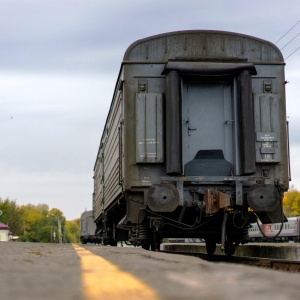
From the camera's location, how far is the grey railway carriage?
10000 mm

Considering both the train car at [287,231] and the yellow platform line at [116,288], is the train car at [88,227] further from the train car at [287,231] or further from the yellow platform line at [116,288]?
the yellow platform line at [116,288]

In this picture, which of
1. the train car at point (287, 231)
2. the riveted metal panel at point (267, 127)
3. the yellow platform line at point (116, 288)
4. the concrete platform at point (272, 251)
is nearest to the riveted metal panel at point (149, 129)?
the riveted metal panel at point (267, 127)

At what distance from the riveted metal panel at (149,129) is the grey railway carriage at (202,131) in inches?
0.7

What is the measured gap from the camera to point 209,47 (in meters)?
10.7

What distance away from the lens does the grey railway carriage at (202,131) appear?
1000 cm

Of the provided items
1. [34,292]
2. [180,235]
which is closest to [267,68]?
[180,235]

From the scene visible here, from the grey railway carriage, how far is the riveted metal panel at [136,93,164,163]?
0.02m

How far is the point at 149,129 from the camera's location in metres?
10.3

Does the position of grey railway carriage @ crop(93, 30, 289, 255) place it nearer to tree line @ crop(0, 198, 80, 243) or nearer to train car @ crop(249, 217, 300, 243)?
train car @ crop(249, 217, 300, 243)

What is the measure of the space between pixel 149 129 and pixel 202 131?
1.00m

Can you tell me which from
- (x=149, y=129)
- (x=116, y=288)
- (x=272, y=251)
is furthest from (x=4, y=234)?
(x=116, y=288)

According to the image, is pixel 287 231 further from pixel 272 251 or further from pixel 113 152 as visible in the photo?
pixel 272 251

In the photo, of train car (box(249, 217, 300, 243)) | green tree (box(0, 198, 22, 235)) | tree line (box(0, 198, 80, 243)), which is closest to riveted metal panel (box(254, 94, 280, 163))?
train car (box(249, 217, 300, 243))

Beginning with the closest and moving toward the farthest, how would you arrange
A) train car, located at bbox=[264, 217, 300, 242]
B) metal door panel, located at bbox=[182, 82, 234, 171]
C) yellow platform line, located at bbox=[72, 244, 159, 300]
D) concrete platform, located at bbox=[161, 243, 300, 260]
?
yellow platform line, located at bbox=[72, 244, 159, 300]
metal door panel, located at bbox=[182, 82, 234, 171]
concrete platform, located at bbox=[161, 243, 300, 260]
train car, located at bbox=[264, 217, 300, 242]
